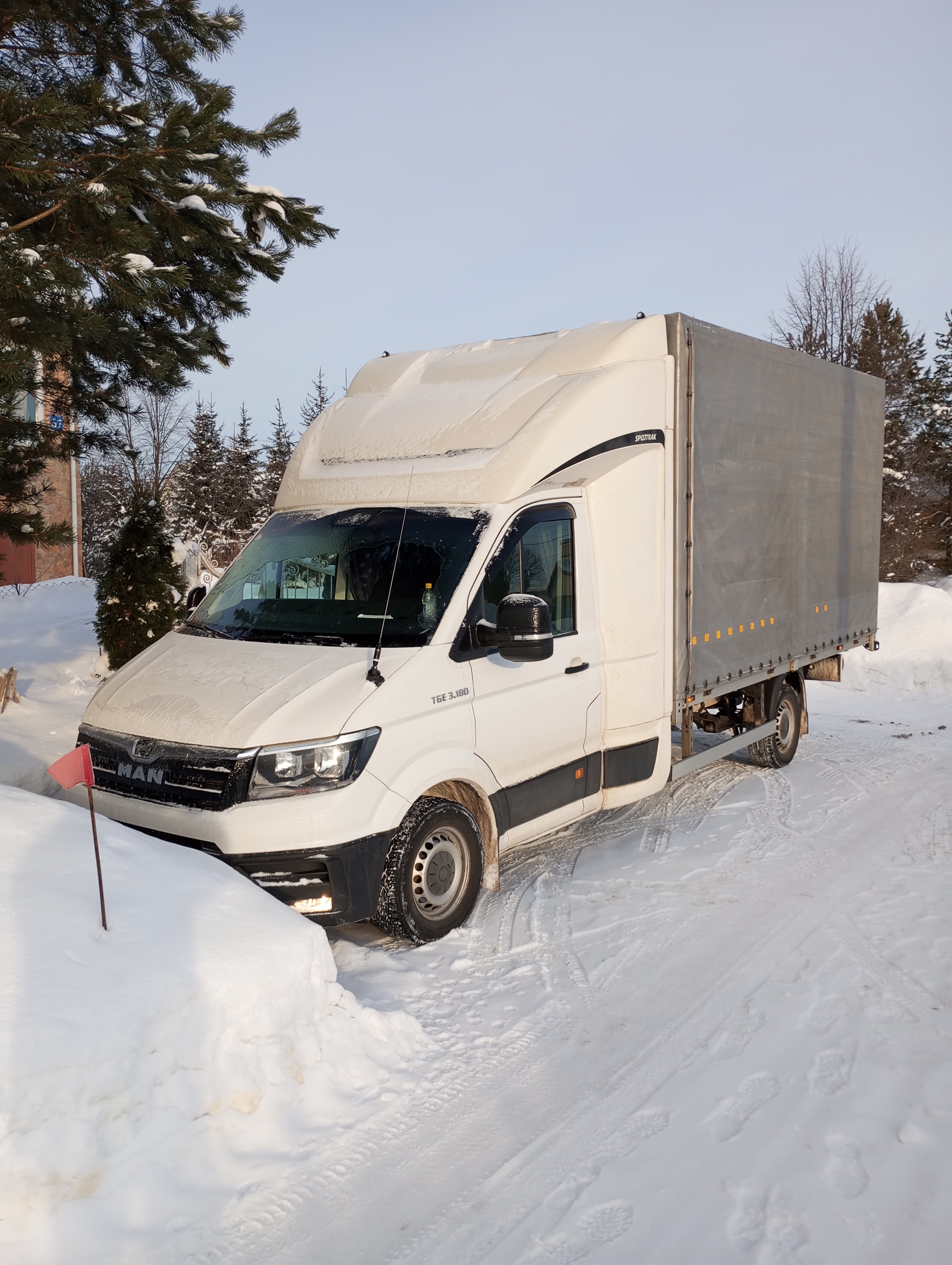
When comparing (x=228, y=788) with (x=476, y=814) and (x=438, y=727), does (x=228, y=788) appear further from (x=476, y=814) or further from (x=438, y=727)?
(x=476, y=814)

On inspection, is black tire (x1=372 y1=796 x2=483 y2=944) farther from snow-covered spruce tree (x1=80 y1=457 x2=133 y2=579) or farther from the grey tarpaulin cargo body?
snow-covered spruce tree (x1=80 y1=457 x2=133 y2=579)

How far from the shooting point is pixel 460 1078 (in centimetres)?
389

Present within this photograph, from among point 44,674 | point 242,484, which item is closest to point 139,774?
point 44,674

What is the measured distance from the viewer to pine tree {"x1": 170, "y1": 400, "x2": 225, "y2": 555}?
35969mm

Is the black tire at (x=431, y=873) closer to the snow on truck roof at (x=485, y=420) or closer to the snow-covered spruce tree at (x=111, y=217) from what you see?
the snow on truck roof at (x=485, y=420)

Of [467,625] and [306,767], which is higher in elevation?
[467,625]

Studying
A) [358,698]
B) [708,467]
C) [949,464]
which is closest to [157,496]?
[708,467]

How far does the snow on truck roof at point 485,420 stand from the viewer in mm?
5613

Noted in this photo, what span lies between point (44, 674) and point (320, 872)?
9.29 meters

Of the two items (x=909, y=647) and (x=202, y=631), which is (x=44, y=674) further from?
(x=909, y=647)

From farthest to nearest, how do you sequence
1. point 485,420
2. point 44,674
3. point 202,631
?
point 44,674, point 485,420, point 202,631

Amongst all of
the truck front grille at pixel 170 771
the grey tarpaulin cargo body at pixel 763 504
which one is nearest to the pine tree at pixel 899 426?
the grey tarpaulin cargo body at pixel 763 504

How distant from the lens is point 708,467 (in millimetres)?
6711

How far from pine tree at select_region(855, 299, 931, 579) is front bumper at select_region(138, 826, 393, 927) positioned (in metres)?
26.0
